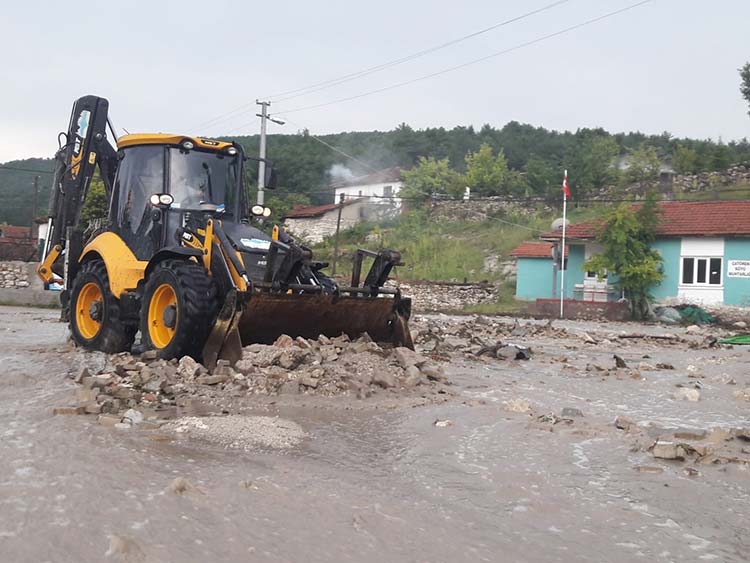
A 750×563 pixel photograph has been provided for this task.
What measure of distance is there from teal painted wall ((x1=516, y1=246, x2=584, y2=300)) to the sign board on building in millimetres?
6387

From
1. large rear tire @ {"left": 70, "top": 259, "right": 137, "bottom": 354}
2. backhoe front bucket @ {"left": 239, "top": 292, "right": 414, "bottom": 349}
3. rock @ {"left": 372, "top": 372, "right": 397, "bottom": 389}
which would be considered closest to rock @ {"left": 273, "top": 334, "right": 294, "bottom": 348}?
backhoe front bucket @ {"left": 239, "top": 292, "right": 414, "bottom": 349}

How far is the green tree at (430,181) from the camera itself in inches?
2355

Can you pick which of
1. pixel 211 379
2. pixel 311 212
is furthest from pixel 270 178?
pixel 311 212

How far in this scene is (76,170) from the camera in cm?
1209

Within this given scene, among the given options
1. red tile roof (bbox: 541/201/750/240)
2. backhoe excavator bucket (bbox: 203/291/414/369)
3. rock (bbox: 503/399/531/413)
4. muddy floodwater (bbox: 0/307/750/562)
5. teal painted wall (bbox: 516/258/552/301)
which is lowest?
muddy floodwater (bbox: 0/307/750/562)

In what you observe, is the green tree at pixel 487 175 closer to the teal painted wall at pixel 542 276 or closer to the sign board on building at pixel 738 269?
the teal painted wall at pixel 542 276

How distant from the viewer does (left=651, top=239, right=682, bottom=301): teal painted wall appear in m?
31.3

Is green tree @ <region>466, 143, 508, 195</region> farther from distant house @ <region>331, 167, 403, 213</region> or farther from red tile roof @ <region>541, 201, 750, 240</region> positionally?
red tile roof @ <region>541, 201, 750, 240</region>

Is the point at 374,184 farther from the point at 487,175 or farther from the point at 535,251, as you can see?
the point at 535,251

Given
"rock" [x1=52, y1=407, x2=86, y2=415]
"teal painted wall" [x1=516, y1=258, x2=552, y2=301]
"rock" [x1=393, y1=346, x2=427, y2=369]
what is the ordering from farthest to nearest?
"teal painted wall" [x1=516, y1=258, x2=552, y2=301]
"rock" [x1=393, y1=346, x2=427, y2=369]
"rock" [x1=52, y1=407, x2=86, y2=415]

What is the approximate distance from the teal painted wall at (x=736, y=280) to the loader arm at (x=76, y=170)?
2527cm

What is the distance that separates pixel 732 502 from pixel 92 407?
501 cm

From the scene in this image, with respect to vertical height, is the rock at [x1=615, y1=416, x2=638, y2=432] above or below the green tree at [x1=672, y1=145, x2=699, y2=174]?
A: below

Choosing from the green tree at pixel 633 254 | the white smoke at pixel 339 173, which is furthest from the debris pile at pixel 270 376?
the white smoke at pixel 339 173
